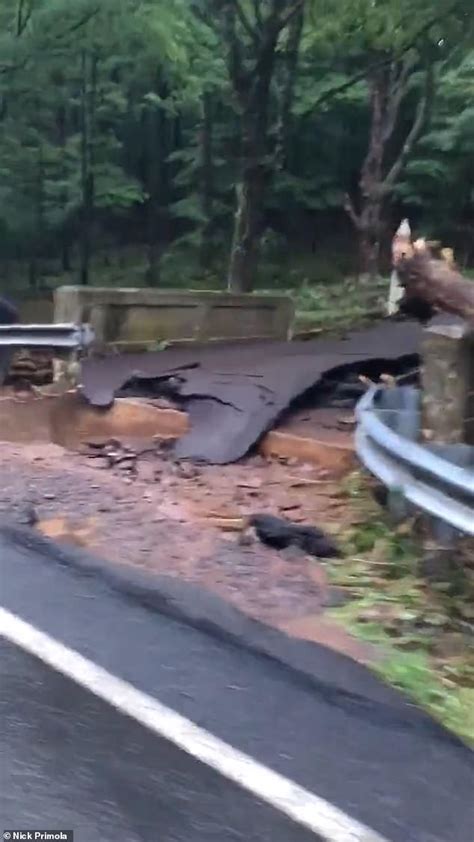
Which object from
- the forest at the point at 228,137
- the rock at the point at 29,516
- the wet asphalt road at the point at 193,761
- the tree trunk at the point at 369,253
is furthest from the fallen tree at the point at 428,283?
the tree trunk at the point at 369,253

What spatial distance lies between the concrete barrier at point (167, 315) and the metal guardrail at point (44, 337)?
2.08m

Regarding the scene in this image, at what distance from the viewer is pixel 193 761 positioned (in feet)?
11.1

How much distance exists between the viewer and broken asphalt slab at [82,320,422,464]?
9414 mm

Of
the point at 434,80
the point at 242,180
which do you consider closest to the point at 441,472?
the point at 242,180

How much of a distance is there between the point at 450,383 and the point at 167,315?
7603 millimetres

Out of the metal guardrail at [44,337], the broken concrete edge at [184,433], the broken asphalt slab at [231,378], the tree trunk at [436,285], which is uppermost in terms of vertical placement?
the tree trunk at [436,285]

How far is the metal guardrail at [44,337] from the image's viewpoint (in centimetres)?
1047

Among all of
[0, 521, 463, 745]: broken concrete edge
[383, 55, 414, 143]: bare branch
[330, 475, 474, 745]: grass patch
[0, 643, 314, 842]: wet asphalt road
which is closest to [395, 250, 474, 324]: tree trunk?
[330, 475, 474, 745]: grass patch

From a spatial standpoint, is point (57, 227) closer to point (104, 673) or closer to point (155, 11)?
point (155, 11)

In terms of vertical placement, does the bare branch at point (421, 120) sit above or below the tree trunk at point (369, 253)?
above

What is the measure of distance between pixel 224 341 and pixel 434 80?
10912mm

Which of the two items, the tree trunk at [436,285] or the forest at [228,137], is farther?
the forest at [228,137]

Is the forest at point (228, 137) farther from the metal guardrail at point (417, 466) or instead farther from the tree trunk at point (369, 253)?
the metal guardrail at point (417, 466)

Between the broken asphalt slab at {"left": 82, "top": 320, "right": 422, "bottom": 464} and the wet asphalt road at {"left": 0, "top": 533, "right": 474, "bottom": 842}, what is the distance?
467 cm
